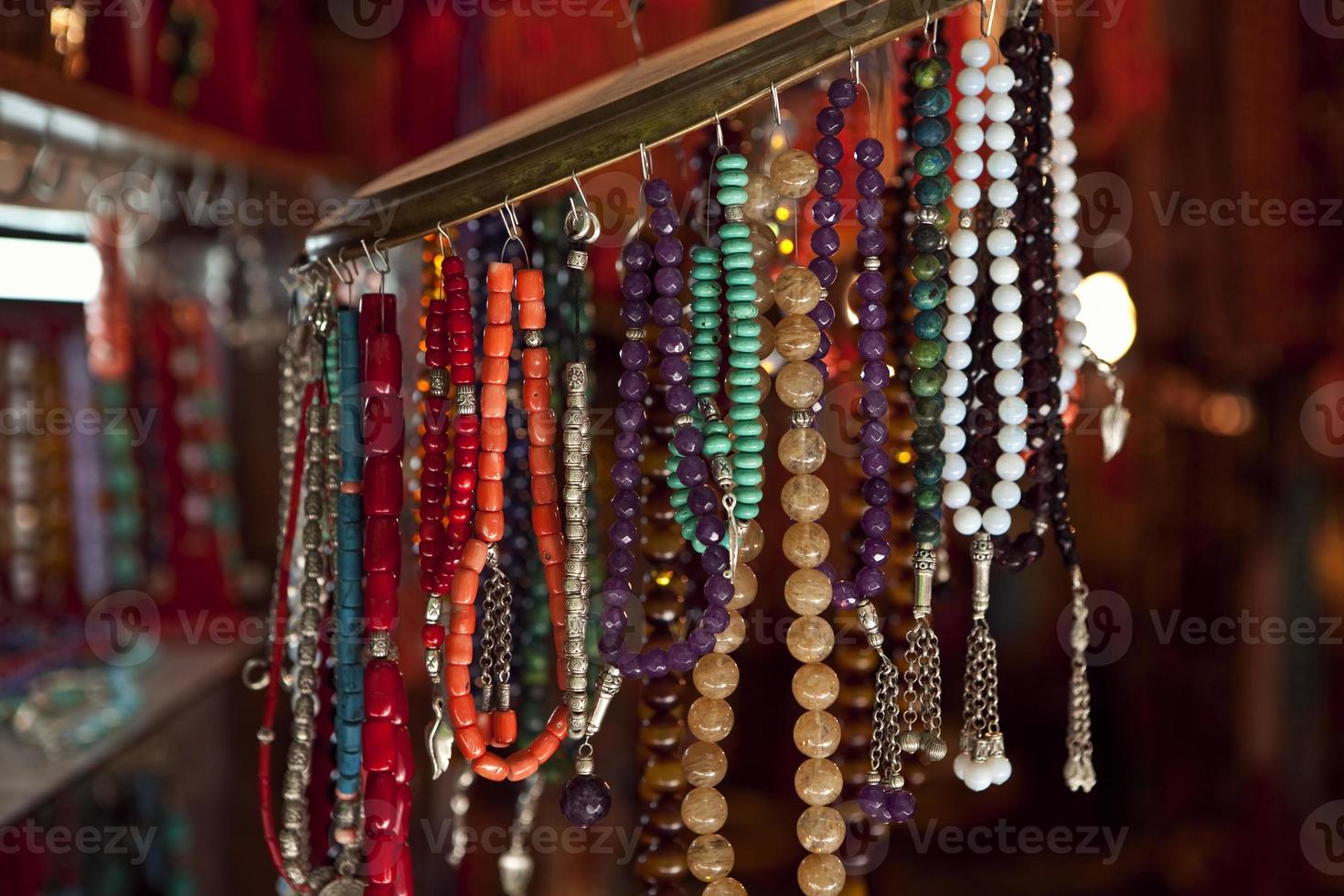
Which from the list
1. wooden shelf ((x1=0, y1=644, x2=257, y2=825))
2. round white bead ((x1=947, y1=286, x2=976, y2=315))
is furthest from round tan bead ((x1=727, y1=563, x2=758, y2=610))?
wooden shelf ((x1=0, y1=644, x2=257, y2=825))

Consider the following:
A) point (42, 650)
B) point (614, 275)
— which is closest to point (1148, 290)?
point (614, 275)

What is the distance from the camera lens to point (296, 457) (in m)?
0.74

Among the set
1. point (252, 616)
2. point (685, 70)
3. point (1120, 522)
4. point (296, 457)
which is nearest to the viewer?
point (685, 70)

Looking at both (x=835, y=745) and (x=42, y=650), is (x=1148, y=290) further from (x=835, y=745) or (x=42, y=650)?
(x=42, y=650)

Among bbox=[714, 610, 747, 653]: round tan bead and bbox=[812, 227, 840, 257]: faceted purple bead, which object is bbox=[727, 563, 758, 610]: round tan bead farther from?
bbox=[812, 227, 840, 257]: faceted purple bead

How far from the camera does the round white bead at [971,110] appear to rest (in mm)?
637

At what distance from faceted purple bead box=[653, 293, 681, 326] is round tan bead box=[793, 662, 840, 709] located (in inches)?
9.1

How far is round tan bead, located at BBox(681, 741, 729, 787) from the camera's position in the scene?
2.23 feet

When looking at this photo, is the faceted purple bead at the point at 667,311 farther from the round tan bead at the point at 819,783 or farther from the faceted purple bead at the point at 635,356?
the round tan bead at the point at 819,783

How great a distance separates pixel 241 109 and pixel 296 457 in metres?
0.90

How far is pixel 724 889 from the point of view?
0.68 meters

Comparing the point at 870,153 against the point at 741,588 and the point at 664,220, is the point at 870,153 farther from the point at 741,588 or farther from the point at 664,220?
the point at 741,588

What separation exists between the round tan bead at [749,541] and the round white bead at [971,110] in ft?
0.93

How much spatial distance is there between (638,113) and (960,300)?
233mm
